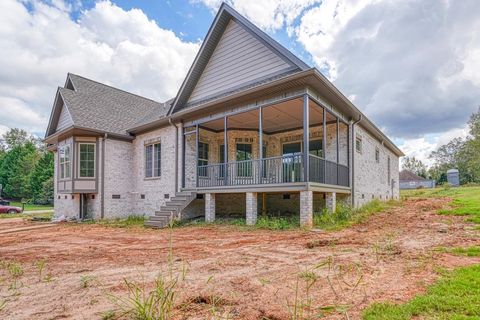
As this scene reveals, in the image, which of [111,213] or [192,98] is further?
[111,213]

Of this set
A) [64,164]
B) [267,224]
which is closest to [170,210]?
[267,224]

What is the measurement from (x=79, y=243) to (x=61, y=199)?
1069 cm

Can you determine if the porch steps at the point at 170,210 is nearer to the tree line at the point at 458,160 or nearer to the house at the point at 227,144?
the house at the point at 227,144

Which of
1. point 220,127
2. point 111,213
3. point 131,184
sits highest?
point 220,127

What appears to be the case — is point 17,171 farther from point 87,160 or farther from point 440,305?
point 440,305

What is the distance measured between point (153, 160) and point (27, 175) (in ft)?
132

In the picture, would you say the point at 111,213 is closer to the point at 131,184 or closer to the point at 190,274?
the point at 131,184

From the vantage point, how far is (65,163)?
49.3 ft

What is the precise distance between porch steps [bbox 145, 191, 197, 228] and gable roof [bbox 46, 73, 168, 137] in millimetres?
5404

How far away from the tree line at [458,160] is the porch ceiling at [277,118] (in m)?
36.6

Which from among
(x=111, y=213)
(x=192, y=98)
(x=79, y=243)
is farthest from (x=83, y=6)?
(x=79, y=243)

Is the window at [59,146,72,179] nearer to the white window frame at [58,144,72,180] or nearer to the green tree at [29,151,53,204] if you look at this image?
the white window frame at [58,144,72,180]

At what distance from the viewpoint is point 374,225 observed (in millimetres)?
8742

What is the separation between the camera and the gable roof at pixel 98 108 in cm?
1463
